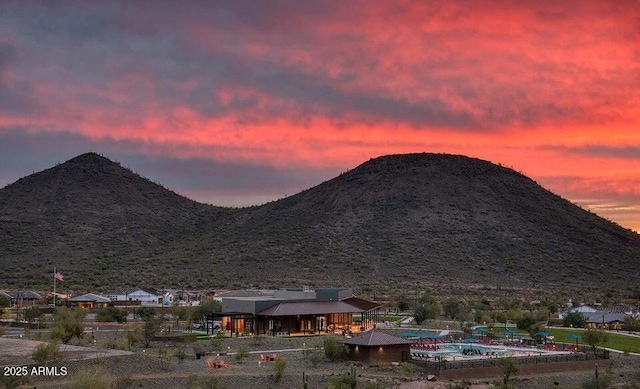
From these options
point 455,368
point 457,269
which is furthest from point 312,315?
point 457,269

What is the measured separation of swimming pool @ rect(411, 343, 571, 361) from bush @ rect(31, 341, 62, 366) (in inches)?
776

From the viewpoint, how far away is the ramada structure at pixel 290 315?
6769 cm

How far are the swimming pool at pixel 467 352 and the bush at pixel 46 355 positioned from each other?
19713mm

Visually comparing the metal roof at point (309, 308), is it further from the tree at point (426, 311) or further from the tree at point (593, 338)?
the tree at point (593, 338)

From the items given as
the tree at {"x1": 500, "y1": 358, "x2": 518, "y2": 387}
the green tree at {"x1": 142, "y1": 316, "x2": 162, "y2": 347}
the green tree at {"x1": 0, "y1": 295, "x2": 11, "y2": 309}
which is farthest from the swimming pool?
the green tree at {"x1": 0, "y1": 295, "x2": 11, "y2": 309}

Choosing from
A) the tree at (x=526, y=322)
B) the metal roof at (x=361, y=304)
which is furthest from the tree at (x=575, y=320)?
the metal roof at (x=361, y=304)

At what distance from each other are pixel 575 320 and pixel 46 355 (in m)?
46.7

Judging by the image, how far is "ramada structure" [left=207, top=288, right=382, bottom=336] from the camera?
6769 cm

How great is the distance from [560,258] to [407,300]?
4476cm

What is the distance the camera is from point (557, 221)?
479ft

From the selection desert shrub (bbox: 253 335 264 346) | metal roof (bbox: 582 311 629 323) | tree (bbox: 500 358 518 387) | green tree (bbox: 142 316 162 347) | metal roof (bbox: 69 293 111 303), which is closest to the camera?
tree (bbox: 500 358 518 387)

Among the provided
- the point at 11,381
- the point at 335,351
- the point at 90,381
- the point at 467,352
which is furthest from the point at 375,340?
the point at 11,381

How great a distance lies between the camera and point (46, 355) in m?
42.3

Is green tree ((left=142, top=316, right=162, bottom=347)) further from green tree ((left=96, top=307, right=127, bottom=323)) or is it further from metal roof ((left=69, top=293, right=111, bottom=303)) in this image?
metal roof ((left=69, top=293, right=111, bottom=303))
